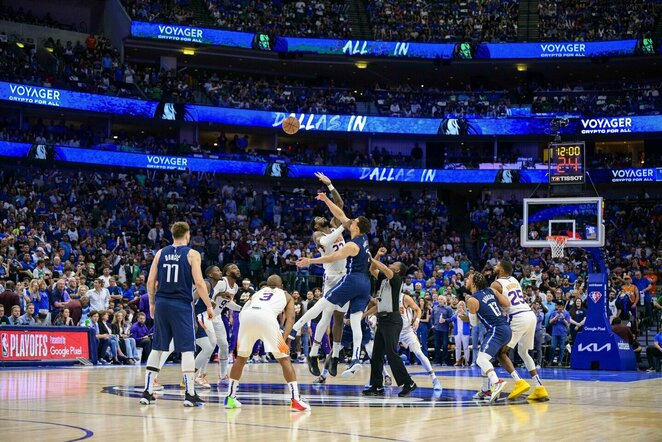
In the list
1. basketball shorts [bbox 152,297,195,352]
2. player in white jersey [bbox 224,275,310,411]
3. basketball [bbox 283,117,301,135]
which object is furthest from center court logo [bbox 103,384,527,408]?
basketball [bbox 283,117,301,135]

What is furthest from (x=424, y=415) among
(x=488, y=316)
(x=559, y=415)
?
(x=488, y=316)

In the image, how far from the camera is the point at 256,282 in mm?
37031

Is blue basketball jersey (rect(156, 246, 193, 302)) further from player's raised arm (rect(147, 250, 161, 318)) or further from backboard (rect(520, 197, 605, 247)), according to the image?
backboard (rect(520, 197, 605, 247))

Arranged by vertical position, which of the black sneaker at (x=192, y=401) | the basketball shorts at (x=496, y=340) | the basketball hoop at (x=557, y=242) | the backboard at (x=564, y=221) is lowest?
the black sneaker at (x=192, y=401)

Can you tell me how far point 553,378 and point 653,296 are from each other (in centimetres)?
1147

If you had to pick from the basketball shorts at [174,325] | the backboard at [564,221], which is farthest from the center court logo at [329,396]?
the backboard at [564,221]

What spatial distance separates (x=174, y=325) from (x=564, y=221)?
15.8 meters

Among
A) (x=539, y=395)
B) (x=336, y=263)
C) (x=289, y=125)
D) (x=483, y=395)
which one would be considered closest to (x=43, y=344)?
(x=336, y=263)

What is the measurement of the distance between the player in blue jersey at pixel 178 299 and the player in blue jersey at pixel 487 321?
427 centimetres

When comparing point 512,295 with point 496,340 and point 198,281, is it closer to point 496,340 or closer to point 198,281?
point 496,340

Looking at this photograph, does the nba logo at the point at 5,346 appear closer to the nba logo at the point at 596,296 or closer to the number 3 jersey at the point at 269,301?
the number 3 jersey at the point at 269,301

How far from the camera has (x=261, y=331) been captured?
12.4 metres

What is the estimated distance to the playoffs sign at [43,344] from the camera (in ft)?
72.2

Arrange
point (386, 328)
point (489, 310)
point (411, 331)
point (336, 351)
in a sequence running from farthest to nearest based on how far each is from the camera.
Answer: point (411, 331), point (336, 351), point (386, 328), point (489, 310)
